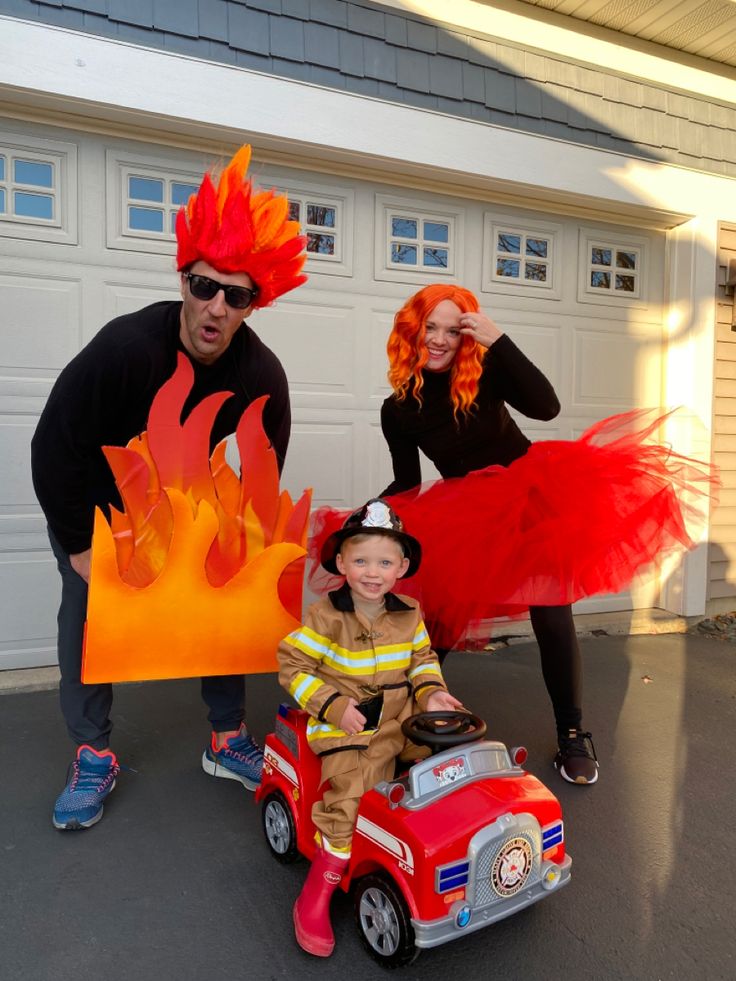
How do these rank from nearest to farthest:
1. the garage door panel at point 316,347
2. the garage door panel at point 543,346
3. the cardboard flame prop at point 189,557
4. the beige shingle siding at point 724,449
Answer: the cardboard flame prop at point 189,557 → the garage door panel at point 316,347 → the garage door panel at point 543,346 → the beige shingle siding at point 724,449

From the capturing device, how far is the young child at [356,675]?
1.88 meters

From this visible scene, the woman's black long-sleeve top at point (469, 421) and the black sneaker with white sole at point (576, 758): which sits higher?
the woman's black long-sleeve top at point (469, 421)

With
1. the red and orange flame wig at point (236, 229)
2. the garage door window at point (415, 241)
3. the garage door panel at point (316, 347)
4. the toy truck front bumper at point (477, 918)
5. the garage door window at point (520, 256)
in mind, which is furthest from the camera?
the garage door window at point (520, 256)

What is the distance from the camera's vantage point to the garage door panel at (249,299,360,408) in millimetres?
4199

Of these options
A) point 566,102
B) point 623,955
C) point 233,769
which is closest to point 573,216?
point 566,102

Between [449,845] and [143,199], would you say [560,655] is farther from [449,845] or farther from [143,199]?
[143,199]

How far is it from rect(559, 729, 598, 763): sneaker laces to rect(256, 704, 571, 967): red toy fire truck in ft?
2.95

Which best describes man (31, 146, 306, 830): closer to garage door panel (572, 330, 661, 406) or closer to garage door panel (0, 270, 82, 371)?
garage door panel (0, 270, 82, 371)

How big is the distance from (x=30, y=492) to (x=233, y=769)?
1.88m

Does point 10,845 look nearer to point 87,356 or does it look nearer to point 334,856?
point 334,856

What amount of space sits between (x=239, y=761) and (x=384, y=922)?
3.50ft

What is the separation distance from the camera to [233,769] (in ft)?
8.75

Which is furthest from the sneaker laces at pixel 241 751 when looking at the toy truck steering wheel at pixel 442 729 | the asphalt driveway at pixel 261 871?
the toy truck steering wheel at pixel 442 729

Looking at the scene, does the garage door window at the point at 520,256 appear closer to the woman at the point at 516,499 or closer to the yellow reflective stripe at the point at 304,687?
the woman at the point at 516,499
